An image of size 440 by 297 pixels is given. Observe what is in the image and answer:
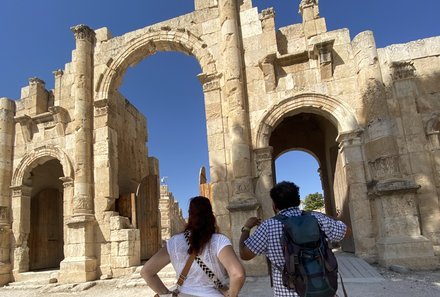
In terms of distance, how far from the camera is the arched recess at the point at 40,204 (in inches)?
392

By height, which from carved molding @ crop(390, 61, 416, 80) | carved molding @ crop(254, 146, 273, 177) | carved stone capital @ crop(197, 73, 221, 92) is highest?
carved stone capital @ crop(197, 73, 221, 92)

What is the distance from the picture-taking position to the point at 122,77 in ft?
34.4

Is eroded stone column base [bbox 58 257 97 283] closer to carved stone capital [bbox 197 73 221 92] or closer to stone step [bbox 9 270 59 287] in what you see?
stone step [bbox 9 270 59 287]

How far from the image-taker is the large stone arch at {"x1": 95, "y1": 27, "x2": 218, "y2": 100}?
30.9 feet

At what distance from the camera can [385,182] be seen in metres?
→ 7.06

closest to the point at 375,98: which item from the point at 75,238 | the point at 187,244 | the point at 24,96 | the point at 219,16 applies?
the point at 219,16

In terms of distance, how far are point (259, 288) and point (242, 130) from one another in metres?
3.53

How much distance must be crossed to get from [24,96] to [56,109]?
202 cm

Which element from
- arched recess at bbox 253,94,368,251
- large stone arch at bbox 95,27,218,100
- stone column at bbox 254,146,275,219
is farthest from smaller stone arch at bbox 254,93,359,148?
large stone arch at bbox 95,27,218,100

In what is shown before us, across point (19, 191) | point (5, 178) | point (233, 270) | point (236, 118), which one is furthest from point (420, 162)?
point (5, 178)

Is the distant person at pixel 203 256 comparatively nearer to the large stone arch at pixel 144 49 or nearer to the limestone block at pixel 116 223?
the limestone block at pixel 116 223

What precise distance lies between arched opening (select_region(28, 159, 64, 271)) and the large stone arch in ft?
12.7

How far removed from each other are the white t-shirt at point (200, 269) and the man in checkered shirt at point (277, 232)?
1.03 feet

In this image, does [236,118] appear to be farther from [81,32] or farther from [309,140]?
[81,32]
